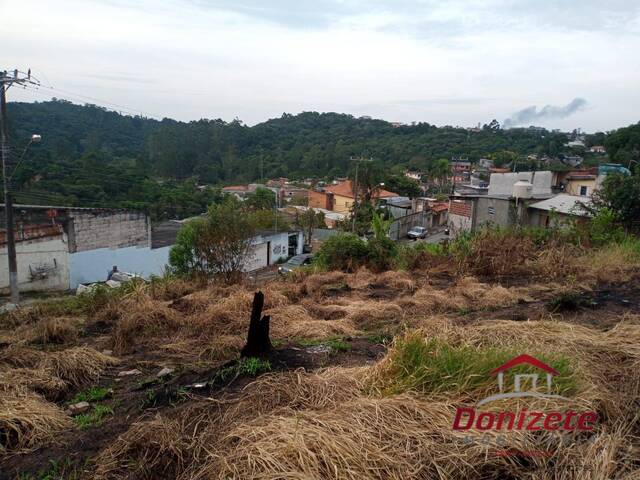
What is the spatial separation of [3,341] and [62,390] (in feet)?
6.03

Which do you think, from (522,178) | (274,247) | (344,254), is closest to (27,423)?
(344,254)

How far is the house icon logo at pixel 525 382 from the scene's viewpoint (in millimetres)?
2721

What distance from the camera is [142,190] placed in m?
29.3

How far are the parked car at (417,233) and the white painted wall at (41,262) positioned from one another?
20.9m

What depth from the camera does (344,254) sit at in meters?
10.8

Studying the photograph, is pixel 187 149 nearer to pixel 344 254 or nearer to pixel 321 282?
pixel 344 254

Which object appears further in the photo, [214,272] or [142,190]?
[142,190]

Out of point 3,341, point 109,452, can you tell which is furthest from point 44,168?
point 109,452

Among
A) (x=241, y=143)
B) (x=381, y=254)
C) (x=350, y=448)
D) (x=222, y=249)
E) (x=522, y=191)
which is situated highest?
(x=241, y=143)

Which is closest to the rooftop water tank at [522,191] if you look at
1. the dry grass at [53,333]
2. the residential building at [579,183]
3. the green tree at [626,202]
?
the green tree at [626,202]

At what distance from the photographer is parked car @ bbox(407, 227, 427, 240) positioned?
30.7 m

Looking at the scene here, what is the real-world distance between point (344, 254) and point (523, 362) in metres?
7.95

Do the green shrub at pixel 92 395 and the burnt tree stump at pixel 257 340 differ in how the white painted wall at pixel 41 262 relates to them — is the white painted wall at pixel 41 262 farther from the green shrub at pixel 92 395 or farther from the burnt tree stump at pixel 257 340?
the burnt tree stump at pixel 257 340

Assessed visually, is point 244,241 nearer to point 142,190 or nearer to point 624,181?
point 624,181
